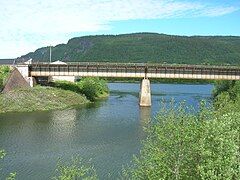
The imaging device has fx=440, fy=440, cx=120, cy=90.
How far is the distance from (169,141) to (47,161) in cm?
2023

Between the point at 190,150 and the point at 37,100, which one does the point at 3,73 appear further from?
the point at 190,150

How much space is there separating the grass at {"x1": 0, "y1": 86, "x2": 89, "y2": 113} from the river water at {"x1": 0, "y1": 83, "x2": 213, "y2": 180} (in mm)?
4022

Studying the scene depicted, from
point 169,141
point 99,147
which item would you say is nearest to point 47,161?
point 99,147

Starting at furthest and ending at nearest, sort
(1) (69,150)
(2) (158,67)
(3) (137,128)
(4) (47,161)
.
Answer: (2) (158,67), (3) (137,128), (1) (69,150), (4) (47,161)

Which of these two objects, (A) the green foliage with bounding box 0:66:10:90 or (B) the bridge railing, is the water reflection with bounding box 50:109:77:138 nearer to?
(A) the green foliage with bounding box 0:66:10:90

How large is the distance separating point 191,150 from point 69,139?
30536 mm

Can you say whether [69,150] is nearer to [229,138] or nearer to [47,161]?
→ [47,161]

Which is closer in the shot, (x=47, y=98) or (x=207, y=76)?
(x=47, y=98)

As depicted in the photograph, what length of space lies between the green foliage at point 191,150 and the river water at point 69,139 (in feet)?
26.6

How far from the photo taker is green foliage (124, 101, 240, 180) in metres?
21.2

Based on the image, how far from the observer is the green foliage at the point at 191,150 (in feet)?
69.7

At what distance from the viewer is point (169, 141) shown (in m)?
24.4

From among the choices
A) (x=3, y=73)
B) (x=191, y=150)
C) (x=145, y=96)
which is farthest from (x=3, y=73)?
(x=191, y=150)

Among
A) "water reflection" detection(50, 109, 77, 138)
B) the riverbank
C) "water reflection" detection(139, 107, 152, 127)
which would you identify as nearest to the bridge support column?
"water reflection" detection(139, 107, 152, 127)
